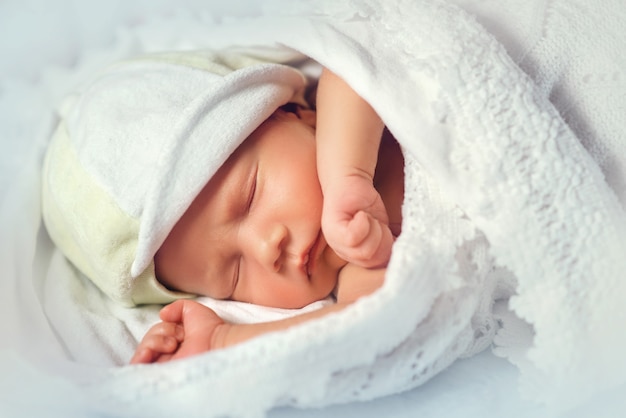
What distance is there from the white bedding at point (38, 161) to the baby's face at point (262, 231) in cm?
15

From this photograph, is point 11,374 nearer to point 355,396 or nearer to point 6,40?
point 355,396

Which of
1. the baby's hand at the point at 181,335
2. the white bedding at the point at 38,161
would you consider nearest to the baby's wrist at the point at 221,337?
the baby's hand at the point at 181,335

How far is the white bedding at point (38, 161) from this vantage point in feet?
2.67

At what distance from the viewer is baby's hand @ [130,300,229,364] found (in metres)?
0.81

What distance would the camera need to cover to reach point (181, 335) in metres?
0.85

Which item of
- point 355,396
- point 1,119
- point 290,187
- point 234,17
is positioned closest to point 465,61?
point 290,187

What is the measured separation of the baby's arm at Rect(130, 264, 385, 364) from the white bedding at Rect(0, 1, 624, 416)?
84 mm

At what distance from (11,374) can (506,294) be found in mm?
647

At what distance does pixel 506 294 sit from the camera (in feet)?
2.76

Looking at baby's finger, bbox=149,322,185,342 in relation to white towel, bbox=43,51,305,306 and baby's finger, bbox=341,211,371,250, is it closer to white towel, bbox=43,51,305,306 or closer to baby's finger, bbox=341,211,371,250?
white towel, bbox=43,51,305,306

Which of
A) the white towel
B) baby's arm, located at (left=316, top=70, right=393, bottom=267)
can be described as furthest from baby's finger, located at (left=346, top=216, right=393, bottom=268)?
the white towel

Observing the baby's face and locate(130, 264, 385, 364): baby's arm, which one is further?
the baby's face

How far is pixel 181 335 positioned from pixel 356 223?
275mm

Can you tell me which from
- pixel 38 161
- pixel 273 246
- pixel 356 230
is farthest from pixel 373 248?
pixel 38 161
